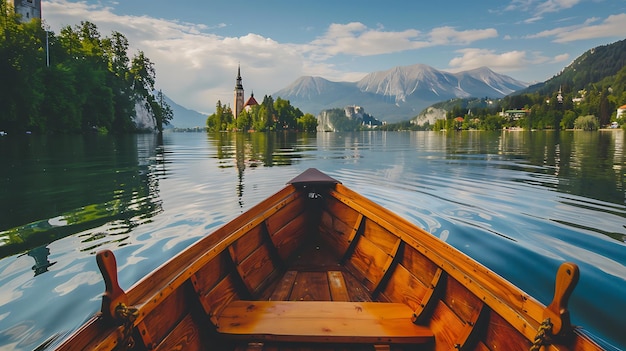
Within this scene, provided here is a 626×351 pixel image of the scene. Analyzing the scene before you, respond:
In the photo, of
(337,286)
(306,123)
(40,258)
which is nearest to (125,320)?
(337,286)

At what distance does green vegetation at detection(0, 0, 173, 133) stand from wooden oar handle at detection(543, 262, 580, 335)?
5565 cm

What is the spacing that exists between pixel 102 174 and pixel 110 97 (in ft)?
175

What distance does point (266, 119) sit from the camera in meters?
130

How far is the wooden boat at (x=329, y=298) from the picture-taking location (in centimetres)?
221

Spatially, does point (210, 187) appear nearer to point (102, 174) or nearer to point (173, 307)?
point (102, 174)

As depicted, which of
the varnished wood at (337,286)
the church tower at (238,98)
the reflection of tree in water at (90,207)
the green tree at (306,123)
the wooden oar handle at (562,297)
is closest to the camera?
the wooden oar handle at (562,297)

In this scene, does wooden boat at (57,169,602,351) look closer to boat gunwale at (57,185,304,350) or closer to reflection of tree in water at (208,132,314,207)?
boat gunwale at (57,185,304,350)

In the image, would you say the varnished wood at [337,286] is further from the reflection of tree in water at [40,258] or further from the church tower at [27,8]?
the church tower at [27,8]

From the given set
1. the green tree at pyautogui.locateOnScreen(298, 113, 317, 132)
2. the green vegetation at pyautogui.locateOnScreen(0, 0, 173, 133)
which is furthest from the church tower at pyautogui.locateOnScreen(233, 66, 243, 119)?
the green vegetation at pyautogui.locateOnScreen(0, 0, 173, 133)

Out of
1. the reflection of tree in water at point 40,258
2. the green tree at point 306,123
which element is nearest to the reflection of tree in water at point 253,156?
the reflection of tree in water at point 40,258

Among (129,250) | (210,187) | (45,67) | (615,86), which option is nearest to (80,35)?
(45,67)

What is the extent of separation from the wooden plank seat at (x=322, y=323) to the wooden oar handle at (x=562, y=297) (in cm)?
139

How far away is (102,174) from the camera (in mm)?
16859

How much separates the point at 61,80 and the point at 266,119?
81654 mm
